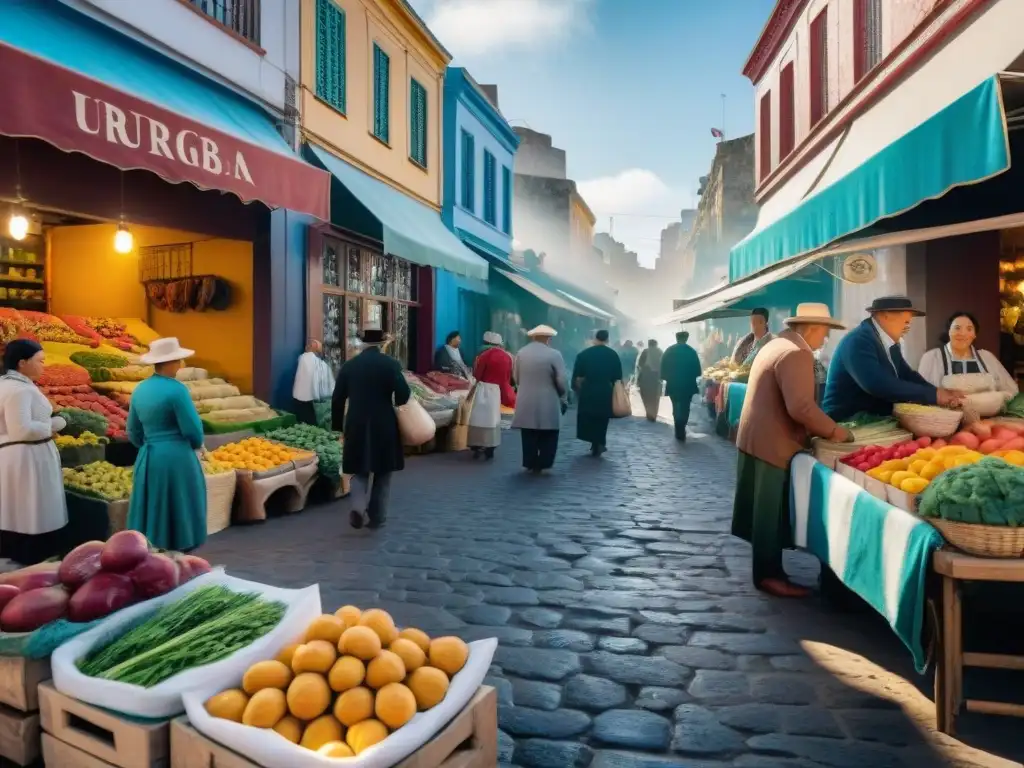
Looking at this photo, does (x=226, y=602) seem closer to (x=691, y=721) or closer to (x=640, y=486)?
(x=691, y=721)

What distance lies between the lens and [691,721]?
11.5 feet

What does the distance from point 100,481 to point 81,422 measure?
91 centimetres

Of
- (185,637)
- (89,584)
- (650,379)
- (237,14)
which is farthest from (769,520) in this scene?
(650,379)

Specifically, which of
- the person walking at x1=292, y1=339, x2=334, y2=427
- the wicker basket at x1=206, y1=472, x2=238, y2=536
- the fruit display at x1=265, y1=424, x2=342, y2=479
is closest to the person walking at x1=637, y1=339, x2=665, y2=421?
the person walking at x1=292, y1=339, x2=334, y2=427

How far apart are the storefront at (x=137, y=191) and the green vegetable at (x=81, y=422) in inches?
71.3

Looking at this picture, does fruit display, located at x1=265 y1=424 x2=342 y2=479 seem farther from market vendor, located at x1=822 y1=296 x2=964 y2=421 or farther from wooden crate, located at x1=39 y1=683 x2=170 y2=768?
wooden crate, located at x1=39 y1=683 x2=170 y2=768

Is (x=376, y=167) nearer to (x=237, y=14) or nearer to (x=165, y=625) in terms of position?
(x=237, y=14)

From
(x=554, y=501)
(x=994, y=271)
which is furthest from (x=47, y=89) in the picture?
(x=994, y=271)

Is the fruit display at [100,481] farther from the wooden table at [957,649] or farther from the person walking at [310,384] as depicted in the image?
the wooden table at [957,649]

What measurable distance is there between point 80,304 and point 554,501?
298 inches

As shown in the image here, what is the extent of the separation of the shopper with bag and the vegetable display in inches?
370

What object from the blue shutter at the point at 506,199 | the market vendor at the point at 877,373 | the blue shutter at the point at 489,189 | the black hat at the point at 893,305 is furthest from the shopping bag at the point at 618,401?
the blue shutter at the point at 506,199

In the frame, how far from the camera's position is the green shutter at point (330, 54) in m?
11.8

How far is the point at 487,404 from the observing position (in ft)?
39.1
